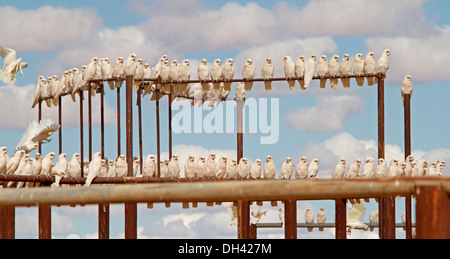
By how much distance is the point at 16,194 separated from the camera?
167 inches

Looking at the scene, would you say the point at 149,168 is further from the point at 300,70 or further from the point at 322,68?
Result: the point at 322,68

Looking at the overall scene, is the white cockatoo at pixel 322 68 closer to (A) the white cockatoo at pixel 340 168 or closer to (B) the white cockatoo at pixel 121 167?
(A) the white cockatoo at pixel 340 168

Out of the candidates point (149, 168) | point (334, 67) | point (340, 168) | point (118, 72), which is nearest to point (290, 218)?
point (340, 168)

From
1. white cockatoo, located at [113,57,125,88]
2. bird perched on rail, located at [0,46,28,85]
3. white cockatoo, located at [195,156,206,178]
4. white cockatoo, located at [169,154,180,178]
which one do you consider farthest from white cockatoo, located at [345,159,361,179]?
bird perched on rail, located at [0,46,28,85]

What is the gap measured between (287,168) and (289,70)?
69.3 inches

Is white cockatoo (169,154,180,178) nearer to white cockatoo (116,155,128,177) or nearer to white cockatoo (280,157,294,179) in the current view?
white cockatoo (116,155,128,177)

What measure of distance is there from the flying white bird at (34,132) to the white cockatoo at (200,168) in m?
2.59

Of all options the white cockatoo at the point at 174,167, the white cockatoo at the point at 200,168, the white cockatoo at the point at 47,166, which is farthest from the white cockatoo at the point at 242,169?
the white cockatoo at the point at 47,166

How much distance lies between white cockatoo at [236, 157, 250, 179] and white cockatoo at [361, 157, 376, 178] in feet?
6.70

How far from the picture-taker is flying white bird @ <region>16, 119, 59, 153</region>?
50.2ft

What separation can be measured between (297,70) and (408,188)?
11927 millimetres

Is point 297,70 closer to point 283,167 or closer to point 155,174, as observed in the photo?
point 283,167

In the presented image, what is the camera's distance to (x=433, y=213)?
364cm

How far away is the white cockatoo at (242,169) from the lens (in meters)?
15.3
